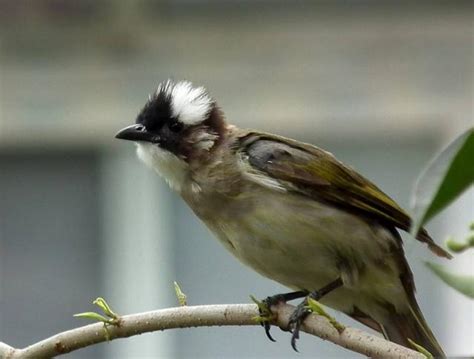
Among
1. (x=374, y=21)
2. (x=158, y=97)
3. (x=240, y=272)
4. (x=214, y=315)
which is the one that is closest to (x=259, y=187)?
(x=158, y=97)

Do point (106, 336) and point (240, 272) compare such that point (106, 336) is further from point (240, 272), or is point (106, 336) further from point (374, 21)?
point (374, 21)

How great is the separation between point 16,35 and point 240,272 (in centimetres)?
215

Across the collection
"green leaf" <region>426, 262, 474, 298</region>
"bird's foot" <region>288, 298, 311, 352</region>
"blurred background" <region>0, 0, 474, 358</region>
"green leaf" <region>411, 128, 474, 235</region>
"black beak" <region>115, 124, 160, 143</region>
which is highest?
"green leaf" <region>411, 128, 474, 235</region>

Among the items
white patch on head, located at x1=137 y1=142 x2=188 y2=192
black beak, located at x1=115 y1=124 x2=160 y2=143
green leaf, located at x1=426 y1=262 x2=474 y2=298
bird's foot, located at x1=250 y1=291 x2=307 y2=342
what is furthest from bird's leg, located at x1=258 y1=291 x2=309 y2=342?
green leaf, located at x1=426 y1=262 x2=474 y2=298

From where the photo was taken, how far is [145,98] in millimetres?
8984

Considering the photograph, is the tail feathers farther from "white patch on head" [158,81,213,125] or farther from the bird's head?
"white patch on head" [158,81,213,125]

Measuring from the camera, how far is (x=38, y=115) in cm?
902

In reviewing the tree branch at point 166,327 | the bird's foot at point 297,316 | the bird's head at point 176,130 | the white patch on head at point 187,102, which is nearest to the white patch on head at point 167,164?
the bird's head at point 176,130

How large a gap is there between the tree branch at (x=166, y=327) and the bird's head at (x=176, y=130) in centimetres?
121

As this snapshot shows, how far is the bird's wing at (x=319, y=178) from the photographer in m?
3.75

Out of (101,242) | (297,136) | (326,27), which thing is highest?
(326,27)

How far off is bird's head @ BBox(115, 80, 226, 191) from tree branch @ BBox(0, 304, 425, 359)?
1214 mm

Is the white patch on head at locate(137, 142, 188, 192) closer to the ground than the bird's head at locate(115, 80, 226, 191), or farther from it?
closer to the ground

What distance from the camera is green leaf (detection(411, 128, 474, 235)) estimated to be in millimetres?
1778
